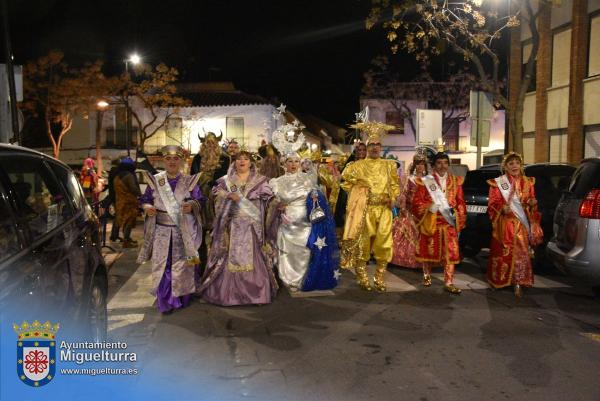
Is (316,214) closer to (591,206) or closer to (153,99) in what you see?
(591,206)

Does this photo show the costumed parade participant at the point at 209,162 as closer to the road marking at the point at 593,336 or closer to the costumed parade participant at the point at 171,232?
the costumed parade participant at the point at 171,232

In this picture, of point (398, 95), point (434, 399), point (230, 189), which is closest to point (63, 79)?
point (398, 95)

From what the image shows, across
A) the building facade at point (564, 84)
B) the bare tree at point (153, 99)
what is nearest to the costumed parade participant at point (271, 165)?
the building facade at point (564, 84)

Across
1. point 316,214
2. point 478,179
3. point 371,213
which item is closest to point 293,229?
point 316,214

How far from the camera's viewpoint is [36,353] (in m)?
2.60

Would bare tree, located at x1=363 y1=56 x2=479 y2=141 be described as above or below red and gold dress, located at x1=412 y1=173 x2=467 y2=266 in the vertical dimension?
above

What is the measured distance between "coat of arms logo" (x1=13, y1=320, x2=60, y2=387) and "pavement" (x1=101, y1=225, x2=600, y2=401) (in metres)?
1.42

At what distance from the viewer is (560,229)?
6.49 meters

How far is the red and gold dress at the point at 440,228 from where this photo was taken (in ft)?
23.5

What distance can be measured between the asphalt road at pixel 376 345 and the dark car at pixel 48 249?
91cm

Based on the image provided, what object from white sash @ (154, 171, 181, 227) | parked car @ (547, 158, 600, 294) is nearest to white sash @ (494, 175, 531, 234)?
parked car @ (547, 158, 600, 294)

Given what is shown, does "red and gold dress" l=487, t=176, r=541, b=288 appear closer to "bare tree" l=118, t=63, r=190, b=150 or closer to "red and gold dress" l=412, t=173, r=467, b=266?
"red and gold dress" l=412, t=173, r=467, b=266

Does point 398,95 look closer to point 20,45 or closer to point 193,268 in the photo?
point 20,45

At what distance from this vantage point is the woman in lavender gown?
6512 mm
